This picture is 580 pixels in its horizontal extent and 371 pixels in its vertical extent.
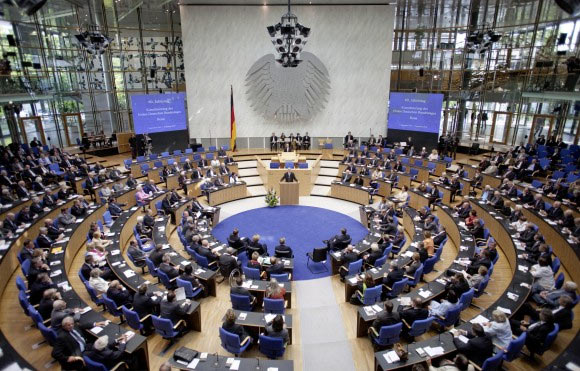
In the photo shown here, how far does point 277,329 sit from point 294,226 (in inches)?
286

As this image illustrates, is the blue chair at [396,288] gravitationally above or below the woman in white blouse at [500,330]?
below

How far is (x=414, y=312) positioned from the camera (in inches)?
251

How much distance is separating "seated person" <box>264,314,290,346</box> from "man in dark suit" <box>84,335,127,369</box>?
7.75 ft

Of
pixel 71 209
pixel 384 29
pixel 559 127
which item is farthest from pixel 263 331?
pixel 384 29

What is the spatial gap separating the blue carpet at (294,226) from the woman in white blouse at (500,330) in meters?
4.98

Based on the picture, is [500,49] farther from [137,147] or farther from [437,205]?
[137,147]

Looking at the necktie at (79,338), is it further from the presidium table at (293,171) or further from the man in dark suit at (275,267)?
the presidium table at (293,171)

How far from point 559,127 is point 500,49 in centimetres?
532

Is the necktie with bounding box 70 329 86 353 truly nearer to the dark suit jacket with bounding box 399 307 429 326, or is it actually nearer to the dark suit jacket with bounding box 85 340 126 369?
the dark suit jacket with bounding box 85 340 126 369

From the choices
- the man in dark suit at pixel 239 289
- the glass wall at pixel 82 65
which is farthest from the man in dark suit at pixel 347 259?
the glass wall at pixel 82 65

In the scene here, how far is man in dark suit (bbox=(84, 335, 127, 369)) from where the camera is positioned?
528 centimetres

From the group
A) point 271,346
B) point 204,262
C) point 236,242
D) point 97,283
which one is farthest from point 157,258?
point 271,346

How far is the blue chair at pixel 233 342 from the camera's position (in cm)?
590

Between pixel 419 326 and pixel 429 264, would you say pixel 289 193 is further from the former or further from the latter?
pixel 419 326
